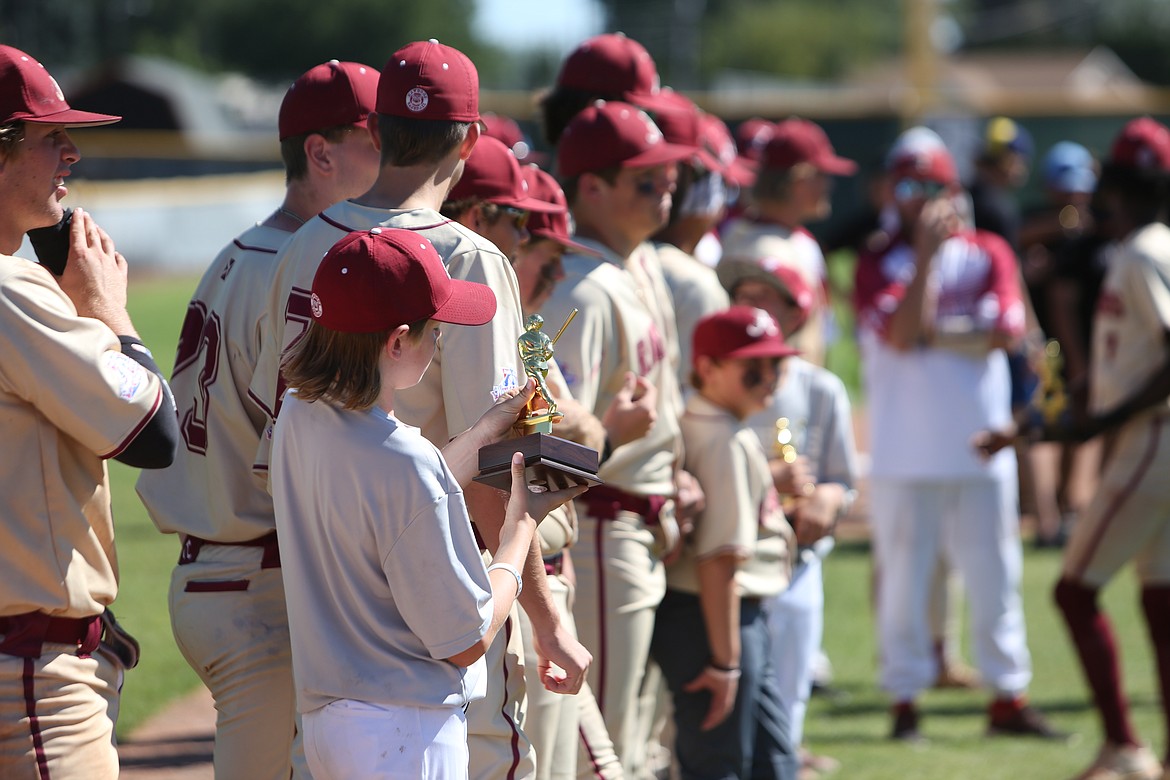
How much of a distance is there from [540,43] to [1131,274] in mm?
66032

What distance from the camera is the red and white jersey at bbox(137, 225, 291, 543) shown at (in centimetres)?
358

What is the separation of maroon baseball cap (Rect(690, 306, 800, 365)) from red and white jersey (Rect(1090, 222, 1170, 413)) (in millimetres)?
2033

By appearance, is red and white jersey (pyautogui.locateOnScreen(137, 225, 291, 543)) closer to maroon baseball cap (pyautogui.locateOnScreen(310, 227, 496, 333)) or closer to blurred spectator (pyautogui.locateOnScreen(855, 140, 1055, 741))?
maroon baseball cap (pyautogui.locateOnScreen(310, 227, 496, 333))

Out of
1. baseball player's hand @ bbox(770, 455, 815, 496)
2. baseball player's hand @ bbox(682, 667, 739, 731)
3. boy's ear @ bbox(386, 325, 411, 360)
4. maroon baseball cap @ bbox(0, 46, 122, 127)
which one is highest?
maroon baseball cap @ bbox(0, 46, 122, 127)

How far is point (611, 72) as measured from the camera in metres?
5.02

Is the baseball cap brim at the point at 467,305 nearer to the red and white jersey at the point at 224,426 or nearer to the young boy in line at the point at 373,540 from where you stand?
the young boy in line at the point at 373,540

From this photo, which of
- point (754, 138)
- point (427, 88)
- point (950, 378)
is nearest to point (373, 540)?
point (427, 88)

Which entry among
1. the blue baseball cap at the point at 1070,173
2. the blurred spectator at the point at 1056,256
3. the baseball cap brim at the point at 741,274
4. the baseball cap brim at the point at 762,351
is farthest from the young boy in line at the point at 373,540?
the blue baseball cap at the point at 1070,173

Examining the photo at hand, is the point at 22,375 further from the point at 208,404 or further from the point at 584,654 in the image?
the point at 584,654

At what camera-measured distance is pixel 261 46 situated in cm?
6888

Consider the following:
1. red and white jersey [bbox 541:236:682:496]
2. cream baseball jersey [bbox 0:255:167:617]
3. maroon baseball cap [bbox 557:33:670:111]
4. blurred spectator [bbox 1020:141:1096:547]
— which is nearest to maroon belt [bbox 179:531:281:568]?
cream baseball jersey [bbox 0:255:167:617]

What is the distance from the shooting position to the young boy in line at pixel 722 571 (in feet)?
14.0

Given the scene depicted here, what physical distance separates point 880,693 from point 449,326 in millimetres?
4863

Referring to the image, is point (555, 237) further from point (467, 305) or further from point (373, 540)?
point (373, 540)
